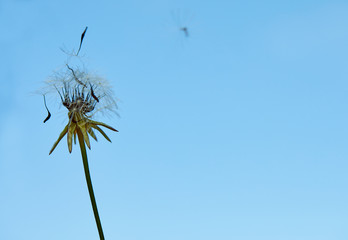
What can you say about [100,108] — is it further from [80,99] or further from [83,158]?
[83,158]

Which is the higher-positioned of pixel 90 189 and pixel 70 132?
pixel 70 132

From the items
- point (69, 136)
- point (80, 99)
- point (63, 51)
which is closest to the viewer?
point (69, 136)

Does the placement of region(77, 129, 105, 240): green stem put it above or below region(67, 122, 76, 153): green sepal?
below

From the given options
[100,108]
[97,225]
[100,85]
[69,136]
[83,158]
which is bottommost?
[97,225]

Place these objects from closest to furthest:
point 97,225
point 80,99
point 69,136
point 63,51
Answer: point 97,225, point 69,136, point 80,99, point 63,51

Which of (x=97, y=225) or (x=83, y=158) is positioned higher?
(x=83, y=158)

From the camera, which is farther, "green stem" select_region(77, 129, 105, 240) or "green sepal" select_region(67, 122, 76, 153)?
"green sepal" select_region(67, 122, 76, 153)

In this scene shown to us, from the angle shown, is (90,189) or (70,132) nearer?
(90,189)

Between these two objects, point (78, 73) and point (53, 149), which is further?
point (78, 73)

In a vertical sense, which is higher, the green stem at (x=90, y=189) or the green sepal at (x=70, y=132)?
the green sepal at (x=70, y=132)

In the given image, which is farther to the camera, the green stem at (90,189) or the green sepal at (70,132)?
the green sepal at (70,132)

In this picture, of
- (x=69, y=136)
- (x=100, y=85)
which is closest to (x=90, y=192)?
(x=69, y=136)
